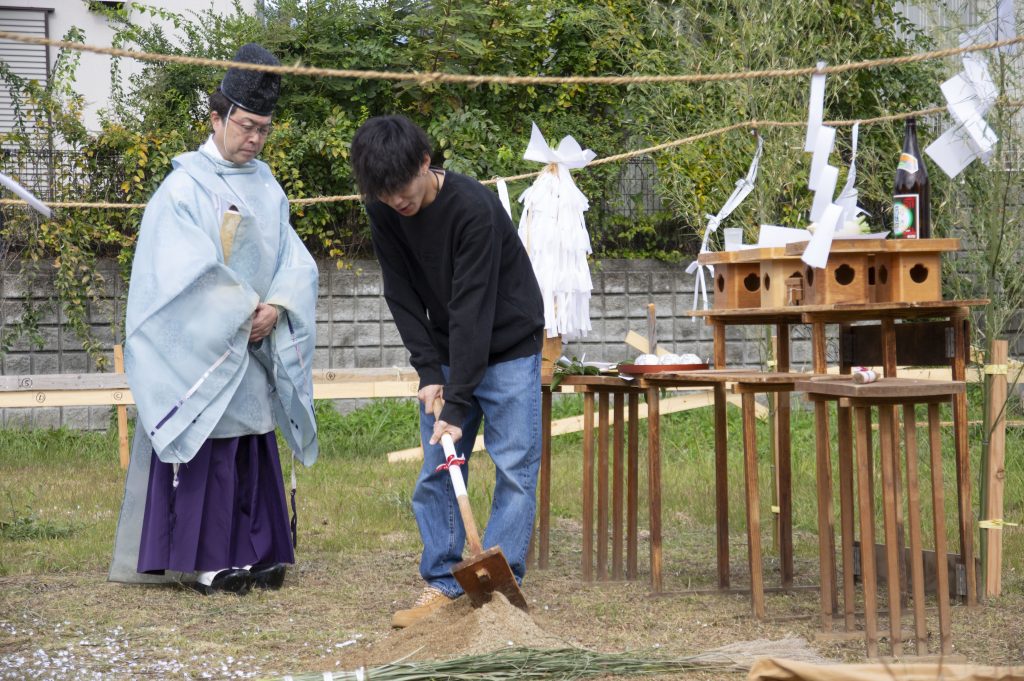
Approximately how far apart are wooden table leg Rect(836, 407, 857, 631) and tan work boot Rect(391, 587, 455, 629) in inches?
51.2

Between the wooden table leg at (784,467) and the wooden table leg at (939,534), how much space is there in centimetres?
67

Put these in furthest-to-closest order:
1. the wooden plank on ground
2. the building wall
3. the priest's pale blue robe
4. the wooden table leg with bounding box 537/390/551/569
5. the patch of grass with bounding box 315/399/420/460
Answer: the building wall, the patch of grass with bounding box 315/399/420/460, the wooden plank on ground, the wooden table leg with bounding box 537/390/551/569, the priest's pale blue robe

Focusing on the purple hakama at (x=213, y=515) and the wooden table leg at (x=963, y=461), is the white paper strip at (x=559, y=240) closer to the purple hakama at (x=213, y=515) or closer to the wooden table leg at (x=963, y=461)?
the purple hakama at (x=213, y=515)

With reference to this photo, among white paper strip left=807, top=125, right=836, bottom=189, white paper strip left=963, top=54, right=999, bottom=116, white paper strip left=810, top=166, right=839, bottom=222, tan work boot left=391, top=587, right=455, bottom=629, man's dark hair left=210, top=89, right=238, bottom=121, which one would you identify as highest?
man's dark hair left=210, top=89, right=238, bottom=121

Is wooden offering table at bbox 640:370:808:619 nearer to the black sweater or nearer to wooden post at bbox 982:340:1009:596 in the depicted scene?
the black sweater

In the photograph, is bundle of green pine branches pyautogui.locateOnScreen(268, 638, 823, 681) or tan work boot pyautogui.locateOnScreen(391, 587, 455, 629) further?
tan work boot pyautogui.locateOnScreen(391, 587, 455, 629)

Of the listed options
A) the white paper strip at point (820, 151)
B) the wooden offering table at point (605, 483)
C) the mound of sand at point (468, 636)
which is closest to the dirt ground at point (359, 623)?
the mound of sand at point (468, 636)

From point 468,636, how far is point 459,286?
1124mm

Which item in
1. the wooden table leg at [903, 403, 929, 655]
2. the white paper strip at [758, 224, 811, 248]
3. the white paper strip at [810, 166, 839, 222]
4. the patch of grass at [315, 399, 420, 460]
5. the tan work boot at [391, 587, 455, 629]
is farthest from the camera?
the patch of grass at [315, 399, 420, 460]

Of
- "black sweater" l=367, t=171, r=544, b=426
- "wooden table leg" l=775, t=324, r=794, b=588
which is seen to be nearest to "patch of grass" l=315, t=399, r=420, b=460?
"wooden table leg" l=775, t=324, r=794, b=588

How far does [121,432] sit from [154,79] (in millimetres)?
3314

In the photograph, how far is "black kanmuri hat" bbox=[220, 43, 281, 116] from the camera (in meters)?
4.42

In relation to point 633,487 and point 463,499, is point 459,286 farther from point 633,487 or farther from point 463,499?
point 633,487

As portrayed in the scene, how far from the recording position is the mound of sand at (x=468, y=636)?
324cm
